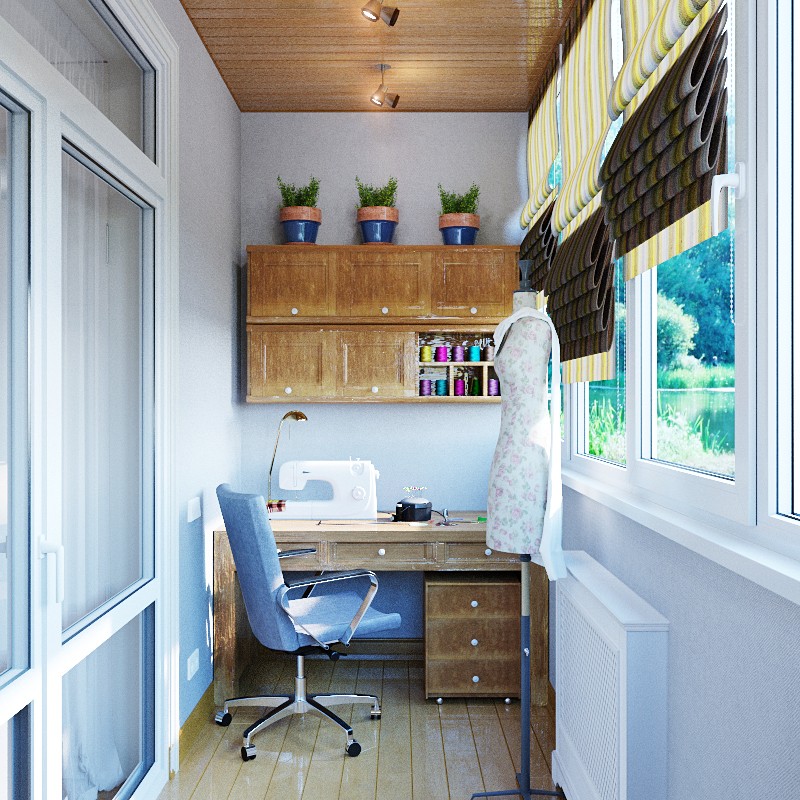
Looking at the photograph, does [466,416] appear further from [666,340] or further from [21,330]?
[21,330]

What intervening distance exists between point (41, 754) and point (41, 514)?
599mm

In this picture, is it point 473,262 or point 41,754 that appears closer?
point 41,754

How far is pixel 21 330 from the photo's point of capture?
1.94m

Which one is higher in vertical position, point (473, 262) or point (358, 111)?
point (358, 111)

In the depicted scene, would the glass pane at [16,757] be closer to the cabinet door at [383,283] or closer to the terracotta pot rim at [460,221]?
the cabinet door at [383,283]

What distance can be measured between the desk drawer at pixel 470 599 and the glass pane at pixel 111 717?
131 cm

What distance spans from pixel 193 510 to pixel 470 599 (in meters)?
1.31

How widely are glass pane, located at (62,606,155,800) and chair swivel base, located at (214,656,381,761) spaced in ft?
1.64

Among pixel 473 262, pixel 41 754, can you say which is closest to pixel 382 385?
pixel 473 262

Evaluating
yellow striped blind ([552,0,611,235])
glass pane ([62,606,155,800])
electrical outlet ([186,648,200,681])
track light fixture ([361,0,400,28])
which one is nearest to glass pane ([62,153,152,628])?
glass pane ([62,606,155,800])

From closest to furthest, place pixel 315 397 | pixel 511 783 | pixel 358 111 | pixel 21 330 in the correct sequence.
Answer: pixel 21 330
pixel 511 783
pixel 315 397
pixel 358 111

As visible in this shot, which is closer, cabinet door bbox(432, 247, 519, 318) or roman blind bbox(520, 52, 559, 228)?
roman blind bbox(520, 52, 559, 228)

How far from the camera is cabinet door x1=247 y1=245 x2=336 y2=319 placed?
415 centimetres

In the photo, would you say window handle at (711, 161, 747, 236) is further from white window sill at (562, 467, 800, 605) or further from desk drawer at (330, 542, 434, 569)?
desk drawer at (330, 542, 434, 569)
